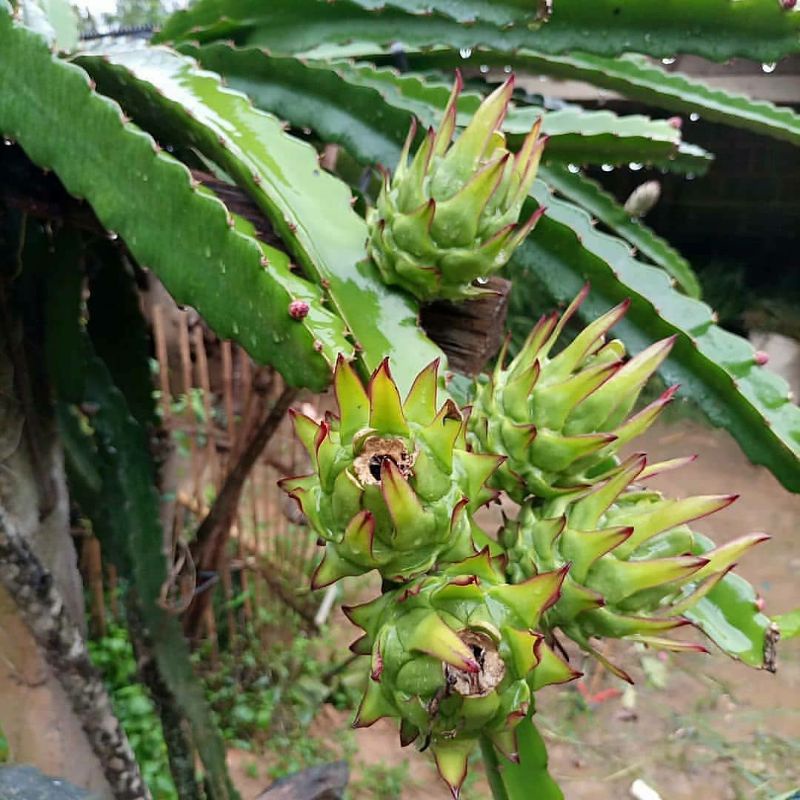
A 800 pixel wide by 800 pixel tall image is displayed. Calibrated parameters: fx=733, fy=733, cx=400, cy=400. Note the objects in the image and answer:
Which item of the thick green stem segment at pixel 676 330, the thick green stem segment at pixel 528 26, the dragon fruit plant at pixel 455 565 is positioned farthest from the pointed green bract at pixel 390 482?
the thick green stem segment at pixel 528 26

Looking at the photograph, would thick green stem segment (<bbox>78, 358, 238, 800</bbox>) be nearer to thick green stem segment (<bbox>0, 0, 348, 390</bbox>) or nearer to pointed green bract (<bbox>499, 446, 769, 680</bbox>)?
thick green stem segment (<bbox>0, 0, 348, 390</bbox>)

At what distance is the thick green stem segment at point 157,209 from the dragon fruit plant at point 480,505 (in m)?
0.08

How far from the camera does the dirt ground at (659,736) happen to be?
5.60 ft

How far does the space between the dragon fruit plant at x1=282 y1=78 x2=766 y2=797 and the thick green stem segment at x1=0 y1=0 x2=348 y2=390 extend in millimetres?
76

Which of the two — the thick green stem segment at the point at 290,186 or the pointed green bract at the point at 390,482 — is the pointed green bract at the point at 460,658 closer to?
the pointed green bract at the point at 390,482

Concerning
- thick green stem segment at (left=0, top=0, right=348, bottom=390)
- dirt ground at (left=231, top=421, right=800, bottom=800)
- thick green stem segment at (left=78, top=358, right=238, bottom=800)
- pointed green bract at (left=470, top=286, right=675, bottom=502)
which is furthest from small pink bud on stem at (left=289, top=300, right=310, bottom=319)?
dirt ground at (left=231, top=421, right=800, bottom=800)

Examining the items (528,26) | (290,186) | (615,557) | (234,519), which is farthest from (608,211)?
(234,519)

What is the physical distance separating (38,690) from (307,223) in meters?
0.70

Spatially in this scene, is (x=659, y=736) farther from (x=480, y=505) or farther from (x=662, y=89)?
(x=480, y=505)

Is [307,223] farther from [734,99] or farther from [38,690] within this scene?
[38,690]

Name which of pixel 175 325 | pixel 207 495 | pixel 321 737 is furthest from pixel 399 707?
pixel 207 495

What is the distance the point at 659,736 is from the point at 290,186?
1849 millimetres

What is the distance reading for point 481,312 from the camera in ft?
1.88

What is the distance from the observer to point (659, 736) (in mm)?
1889
